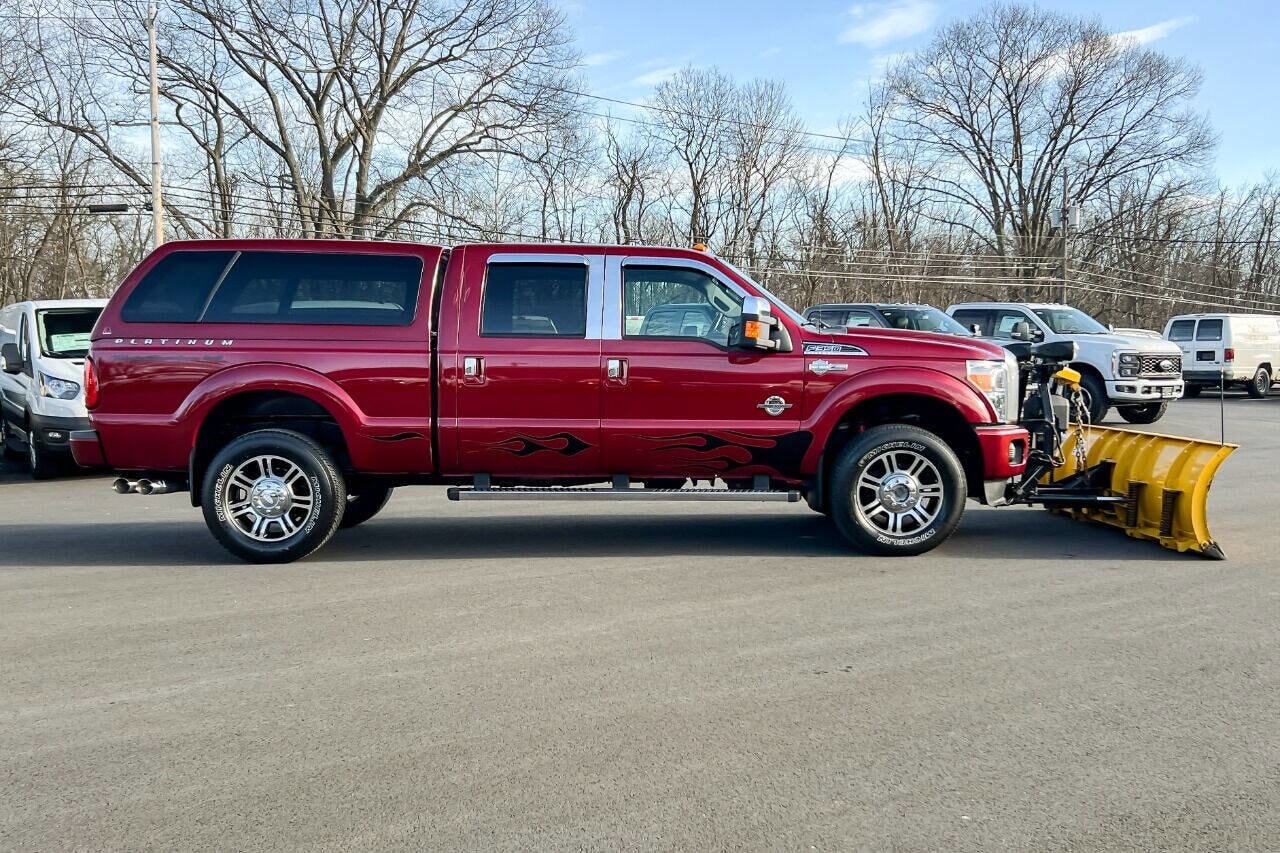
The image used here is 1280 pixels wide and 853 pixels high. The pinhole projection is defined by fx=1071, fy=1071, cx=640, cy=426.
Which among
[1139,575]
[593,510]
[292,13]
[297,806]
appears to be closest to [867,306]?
[593,510]

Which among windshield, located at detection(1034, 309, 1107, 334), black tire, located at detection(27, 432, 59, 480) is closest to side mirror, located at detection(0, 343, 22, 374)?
black tire, located at detection(27, 432, 59, 480)

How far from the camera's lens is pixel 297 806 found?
3371 mm

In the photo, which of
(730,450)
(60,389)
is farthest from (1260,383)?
(60,389)

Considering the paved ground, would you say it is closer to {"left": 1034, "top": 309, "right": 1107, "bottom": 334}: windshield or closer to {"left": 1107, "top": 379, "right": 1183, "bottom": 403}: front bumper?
{"left": 1107, "top": 379, "right": 1183, "bottom": 403}: front bumper

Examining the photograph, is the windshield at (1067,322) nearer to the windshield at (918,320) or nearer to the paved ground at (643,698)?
the windshield at (918,320)

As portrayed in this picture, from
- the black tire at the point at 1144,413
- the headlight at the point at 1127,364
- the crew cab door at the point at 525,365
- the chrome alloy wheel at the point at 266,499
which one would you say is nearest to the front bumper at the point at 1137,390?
the headlight at the point at 1127,364

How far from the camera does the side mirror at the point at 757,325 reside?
686 centimetres

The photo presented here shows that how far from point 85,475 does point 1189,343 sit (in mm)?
24098

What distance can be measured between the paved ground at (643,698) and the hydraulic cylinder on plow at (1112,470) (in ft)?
1.27

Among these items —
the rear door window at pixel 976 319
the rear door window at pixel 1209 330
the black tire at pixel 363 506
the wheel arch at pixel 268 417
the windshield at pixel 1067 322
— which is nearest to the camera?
the wheel arch at pixel 268 417

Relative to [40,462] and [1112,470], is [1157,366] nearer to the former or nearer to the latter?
[1112,470]

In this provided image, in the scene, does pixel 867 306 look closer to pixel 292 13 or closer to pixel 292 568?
pixel 292 568

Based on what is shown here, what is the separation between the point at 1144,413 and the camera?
61.5 ft

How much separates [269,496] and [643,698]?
12.1 feet
